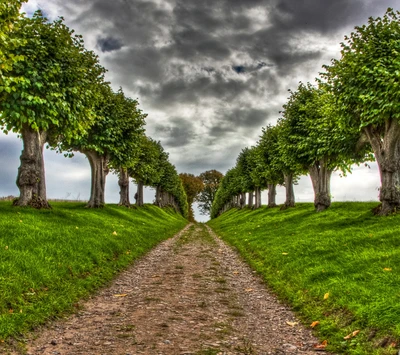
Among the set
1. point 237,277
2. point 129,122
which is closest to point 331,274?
point 237,277

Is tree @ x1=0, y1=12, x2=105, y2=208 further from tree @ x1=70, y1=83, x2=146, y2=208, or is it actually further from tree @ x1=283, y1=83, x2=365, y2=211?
tree @ x1=283, y1=83, x2=365, y2=211

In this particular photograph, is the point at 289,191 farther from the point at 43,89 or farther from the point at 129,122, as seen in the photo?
the point at 43,89

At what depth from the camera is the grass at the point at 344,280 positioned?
694cm

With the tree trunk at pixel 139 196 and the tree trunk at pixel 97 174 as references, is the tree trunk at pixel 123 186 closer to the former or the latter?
the tree trunk at pixel 97 174

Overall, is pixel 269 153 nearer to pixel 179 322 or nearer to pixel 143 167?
pixel 143 167

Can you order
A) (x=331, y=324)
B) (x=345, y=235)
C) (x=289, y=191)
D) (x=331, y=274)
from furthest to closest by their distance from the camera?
(x=289, y=191) < (x=345, y=235) < (x=331, y=274) < (x=331, y=324)

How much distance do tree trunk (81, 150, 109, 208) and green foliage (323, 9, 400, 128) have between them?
21885 millimetres

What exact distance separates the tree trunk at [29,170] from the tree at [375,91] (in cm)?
2053

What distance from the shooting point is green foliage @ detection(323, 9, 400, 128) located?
62.1 ft

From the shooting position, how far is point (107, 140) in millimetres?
30516

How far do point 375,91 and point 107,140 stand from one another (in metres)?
21.9

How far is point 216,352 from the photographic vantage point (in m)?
6.18

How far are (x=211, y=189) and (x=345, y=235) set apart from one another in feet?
416

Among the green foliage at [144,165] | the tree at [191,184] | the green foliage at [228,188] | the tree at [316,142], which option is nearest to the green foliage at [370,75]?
the tree at [316,142]
